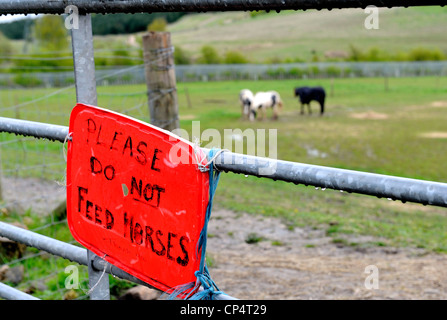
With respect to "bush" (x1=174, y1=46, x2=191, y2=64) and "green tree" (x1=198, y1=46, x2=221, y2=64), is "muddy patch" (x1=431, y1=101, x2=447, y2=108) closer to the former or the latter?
"bush" (x1=174, y1=46, x2=191, y2=64)

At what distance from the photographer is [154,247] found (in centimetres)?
132

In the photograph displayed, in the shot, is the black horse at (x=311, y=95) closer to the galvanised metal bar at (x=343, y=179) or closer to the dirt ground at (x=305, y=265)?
the dirt ground at (x=305, y=265)

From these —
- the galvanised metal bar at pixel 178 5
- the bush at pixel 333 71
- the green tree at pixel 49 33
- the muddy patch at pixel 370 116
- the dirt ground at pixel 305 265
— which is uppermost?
the galvanised metal bar at pixel 178 5

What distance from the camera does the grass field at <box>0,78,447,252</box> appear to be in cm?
584

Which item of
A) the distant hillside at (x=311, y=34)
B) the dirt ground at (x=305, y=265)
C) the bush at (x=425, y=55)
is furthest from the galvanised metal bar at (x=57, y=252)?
the bush at (x=425, y=55)

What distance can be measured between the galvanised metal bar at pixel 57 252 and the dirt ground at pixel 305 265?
5.41 feet

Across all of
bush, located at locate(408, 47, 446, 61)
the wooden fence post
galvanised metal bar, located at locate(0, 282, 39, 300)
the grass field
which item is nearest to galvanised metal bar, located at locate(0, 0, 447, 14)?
the grass field

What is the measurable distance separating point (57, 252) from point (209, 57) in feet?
177

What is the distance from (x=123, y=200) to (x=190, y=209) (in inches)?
9.1

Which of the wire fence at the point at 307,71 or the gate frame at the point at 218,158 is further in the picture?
the wire fence at the point at 307,71

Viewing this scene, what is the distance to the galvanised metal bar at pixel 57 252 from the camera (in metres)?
1.47

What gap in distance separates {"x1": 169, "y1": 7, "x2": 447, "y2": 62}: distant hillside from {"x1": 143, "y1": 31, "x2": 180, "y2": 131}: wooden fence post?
52287 millimetres
